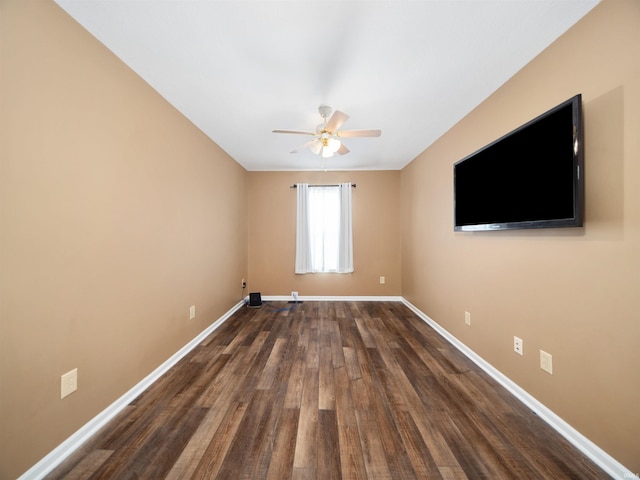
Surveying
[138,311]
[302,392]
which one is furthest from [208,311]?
[302,392]

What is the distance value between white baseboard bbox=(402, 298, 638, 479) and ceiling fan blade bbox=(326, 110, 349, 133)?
2453 millimetres

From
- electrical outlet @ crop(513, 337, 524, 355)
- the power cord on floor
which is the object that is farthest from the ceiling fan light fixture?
the power cord on floor

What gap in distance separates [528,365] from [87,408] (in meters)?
2.88

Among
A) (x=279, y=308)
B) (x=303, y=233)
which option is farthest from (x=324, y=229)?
(x=279, y=308)

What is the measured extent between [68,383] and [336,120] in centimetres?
249

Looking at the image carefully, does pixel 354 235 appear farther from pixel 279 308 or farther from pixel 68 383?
pixel 68 383

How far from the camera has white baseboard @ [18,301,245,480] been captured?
44.4 inches

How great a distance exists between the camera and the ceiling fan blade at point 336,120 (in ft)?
6.13

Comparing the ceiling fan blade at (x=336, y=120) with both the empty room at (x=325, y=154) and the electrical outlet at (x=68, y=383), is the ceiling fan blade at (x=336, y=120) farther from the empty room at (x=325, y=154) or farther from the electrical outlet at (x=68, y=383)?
the electrical outlet at (x=68, y=383)

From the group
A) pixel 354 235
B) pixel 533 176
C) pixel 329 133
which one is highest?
pixel 329 133

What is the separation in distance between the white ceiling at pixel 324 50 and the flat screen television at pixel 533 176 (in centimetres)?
52

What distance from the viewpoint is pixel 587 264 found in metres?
1.27

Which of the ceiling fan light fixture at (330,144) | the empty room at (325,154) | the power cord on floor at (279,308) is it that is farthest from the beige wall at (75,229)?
the power cord on floor at (279,308)

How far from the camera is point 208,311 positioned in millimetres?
2836
